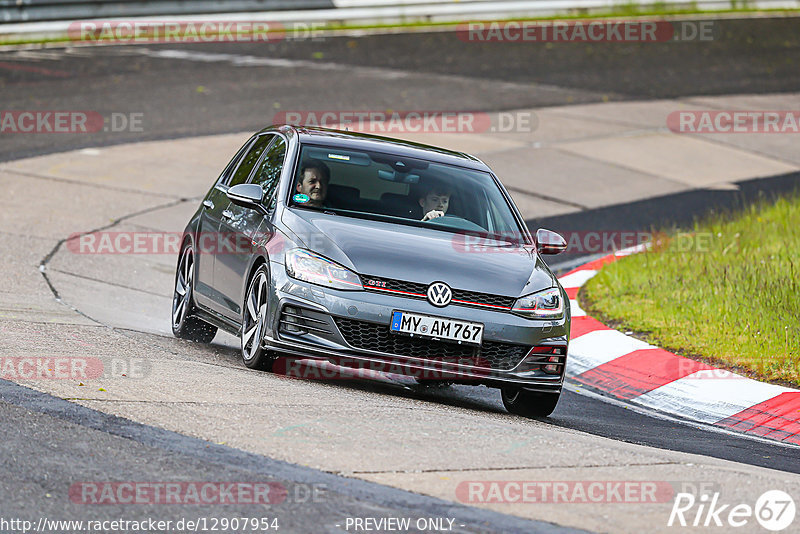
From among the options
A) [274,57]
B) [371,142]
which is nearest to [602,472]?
[371,142]

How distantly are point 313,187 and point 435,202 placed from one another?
0.82m

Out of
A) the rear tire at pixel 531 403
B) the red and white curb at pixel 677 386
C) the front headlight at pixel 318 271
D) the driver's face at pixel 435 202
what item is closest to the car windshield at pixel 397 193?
the driver's face at pixel 435 202

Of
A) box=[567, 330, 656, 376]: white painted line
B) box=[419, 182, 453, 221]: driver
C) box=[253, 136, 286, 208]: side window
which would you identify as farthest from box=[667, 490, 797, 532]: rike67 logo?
box=[567, 330, 656, 376]: white painted line

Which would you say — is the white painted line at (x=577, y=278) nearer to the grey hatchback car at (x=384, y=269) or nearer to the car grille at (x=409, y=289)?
the grey hatchback car at (x=384, y=269)

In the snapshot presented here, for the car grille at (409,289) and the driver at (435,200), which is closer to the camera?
the car grille at (409,289)

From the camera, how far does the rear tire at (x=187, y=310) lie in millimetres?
9750

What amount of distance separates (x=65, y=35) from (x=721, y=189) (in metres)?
13.3

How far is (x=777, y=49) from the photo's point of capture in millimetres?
28812

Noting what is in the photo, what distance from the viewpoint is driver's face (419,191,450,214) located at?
8.73 meters

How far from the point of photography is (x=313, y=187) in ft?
28.3

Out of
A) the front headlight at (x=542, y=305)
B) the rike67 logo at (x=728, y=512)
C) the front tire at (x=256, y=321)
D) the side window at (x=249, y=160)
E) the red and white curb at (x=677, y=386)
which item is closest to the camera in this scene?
the rike67 logo at (x=728, y=512)

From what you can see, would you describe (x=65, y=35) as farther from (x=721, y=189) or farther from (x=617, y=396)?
(x=617, y=396)

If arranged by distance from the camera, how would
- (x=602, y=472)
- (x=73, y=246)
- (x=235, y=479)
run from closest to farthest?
(x=235, y=479), (x=602, y=472), (x=73, y=246)

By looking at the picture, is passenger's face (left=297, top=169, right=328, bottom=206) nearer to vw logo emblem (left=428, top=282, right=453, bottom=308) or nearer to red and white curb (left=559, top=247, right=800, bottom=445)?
vw logo emblem (left=428, top=282, right=453, bottom=308)
